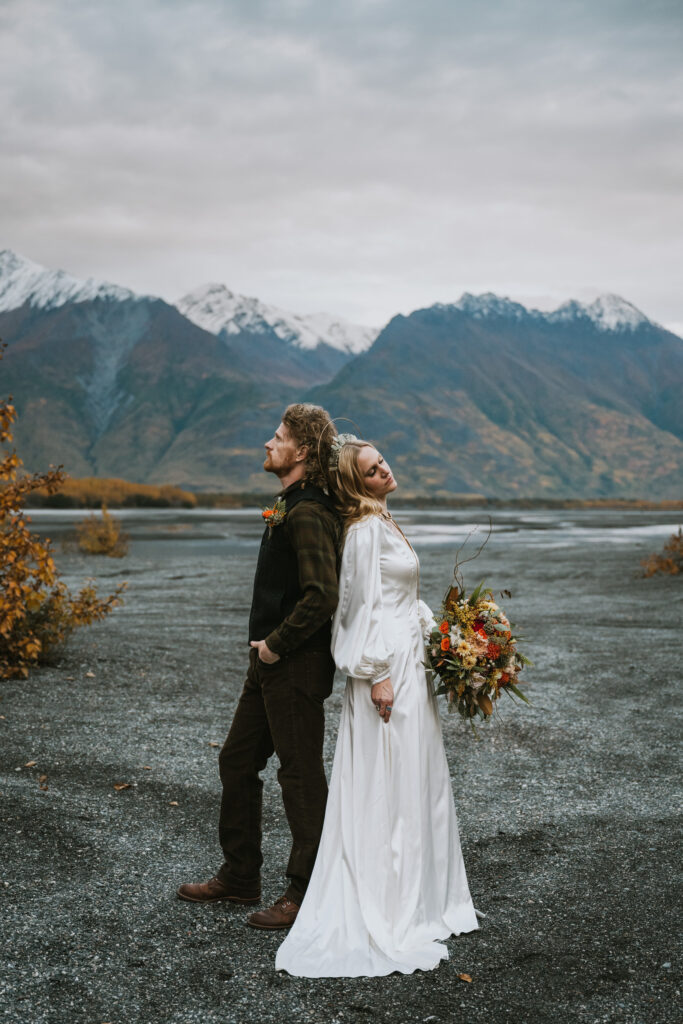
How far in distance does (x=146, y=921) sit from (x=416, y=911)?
1.23 m

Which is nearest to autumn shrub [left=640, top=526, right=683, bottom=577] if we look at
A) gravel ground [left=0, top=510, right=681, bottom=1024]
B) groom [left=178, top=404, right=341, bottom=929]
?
gravel ground [left=0, top=510, right=681, bottom=1024]

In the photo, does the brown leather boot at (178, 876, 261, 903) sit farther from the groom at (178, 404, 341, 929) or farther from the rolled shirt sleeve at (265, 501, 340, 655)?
the rolled shirt sleeve at (265, 501, 340, 655)

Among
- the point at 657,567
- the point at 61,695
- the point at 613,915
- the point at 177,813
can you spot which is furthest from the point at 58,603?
the point at 657,567

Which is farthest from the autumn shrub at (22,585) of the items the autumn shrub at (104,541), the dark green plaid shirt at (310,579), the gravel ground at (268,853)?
the autumn shrub at (104,541)

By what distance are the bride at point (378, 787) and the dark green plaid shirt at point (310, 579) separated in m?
0.11

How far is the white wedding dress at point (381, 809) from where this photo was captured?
12.9 feet

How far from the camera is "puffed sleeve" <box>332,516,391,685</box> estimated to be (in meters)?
4.00

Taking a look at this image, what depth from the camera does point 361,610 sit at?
4047 mm

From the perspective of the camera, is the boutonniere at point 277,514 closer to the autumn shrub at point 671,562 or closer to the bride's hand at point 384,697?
the bride's hand at point 384,697

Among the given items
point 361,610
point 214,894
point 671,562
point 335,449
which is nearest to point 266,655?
point 361,610

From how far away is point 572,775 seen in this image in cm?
698

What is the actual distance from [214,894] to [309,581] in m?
1.67

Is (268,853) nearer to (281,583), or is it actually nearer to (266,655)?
(266,655)

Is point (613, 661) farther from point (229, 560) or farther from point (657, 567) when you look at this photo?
point (229, 560)
